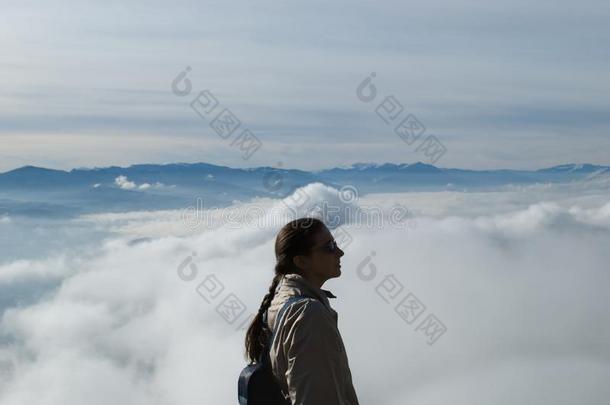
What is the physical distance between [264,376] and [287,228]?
2.74 feet

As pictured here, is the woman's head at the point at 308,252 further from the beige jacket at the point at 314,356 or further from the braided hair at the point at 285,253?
the beige jacket at the point at 314,356

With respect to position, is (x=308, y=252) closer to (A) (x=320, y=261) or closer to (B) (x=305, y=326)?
(A) (x=320, y=261)

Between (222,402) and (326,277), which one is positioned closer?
(326,277)

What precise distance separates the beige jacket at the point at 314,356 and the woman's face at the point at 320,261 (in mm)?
299

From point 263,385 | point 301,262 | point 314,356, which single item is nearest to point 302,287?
point 301,262

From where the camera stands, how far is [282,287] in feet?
15.4

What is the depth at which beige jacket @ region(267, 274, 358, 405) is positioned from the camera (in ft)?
13.8

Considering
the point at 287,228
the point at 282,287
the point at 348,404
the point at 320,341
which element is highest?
the point at 287,228

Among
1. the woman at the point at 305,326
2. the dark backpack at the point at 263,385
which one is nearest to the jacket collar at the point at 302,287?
the woman at the point at 305,326

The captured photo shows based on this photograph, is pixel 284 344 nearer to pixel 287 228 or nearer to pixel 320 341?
pixel 320 341

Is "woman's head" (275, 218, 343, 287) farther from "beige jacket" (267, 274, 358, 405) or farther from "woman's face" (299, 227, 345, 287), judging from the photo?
"beige jacket" (267, 274, 358, 405)

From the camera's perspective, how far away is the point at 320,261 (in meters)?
4.73

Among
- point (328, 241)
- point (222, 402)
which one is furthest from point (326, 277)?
point (222, 402)

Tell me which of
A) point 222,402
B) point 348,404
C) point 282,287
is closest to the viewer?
point 348,404
